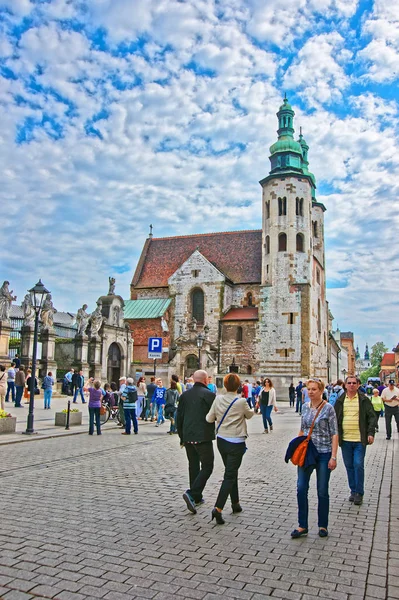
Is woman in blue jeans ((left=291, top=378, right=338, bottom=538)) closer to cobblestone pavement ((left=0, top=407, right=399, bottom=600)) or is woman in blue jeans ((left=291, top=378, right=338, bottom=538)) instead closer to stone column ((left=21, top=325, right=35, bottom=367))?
cobblestone pavement ((left=0, top=407, right=399, bottom=600))

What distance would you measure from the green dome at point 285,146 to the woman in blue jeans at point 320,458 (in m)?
46.5

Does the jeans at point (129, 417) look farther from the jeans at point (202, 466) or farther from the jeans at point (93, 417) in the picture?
the jeans at point (202, 466)

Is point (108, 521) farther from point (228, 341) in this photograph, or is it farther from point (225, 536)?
point (228, 341)

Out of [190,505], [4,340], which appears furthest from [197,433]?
[4,340]

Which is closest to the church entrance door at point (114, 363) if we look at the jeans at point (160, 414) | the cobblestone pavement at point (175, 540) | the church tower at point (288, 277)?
the church tower at point (288, 277)

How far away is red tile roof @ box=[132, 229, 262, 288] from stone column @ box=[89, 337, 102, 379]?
71.0 feet

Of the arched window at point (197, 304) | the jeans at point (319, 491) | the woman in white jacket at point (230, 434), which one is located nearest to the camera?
the jeans at point (319, 491)

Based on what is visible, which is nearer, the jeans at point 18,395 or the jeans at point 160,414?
the jeans at point 160,414

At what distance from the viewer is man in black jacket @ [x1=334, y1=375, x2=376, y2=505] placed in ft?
25.1

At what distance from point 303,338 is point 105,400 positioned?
28.6 meters

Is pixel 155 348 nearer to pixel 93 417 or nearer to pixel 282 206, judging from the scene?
pixel 93 417

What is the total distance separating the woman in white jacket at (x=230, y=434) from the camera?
639 cm

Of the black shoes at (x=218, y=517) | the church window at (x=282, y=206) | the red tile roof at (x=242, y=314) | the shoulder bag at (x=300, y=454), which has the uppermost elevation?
the church window at (x=282, y=206)

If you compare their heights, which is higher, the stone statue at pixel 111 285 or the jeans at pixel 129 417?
the stone statue at pixel 111 285
